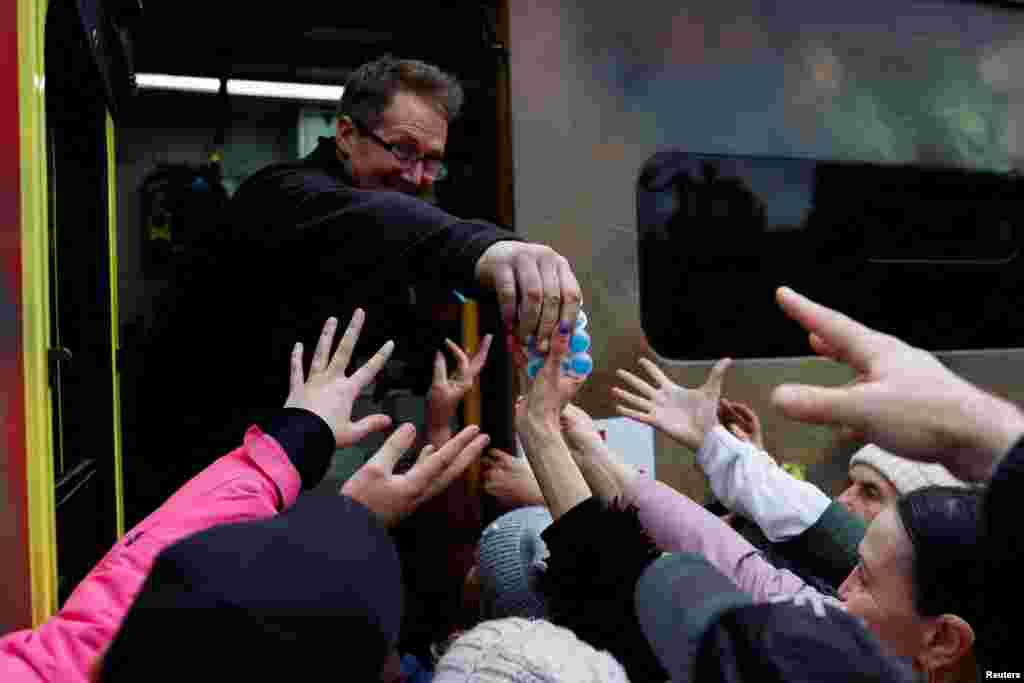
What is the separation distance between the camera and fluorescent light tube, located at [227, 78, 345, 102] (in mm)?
3297

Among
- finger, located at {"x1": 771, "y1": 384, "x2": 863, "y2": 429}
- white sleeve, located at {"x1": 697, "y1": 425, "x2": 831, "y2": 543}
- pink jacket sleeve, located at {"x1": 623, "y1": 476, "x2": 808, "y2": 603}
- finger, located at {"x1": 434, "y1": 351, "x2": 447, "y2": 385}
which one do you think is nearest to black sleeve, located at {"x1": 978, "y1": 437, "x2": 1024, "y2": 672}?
finger, located at {"x1": 771, "y1": 384, "x2": 863, "y2": 429}

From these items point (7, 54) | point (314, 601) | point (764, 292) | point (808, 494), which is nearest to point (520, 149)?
point (764, 292)

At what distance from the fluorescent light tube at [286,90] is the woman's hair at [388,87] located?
4.30 feet

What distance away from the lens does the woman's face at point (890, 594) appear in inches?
50.8

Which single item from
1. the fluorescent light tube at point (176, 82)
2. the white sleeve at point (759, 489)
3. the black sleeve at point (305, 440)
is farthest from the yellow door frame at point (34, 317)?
the fluorescent light tube at point (176, 82)

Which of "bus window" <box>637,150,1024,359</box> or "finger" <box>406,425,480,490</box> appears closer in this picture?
"finger" <box>406,425,480,490</box>

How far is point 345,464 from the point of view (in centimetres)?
228

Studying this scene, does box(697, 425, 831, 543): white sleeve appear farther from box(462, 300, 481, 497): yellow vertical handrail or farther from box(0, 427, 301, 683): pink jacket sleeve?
box(0, 427, 301, 683): pink jacket sleeve

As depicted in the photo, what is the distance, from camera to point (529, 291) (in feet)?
4.58

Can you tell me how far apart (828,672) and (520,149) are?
1.58 m

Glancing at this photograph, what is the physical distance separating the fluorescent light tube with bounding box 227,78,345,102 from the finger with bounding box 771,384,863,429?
2.78 metres

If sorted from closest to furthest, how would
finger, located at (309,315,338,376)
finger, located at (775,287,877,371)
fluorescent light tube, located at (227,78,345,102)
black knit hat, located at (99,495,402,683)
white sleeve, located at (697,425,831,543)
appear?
1. black knit hat, located at (99,495,402,683)
2. finger, located at (775,287,877,371)
3. finger, located at (309,315,338,376)
4. white sleeve, located at (697,425,831,543)
5. fluorescent light tube, located at (227,78,345,102)

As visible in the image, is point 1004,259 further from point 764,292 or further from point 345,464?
point 345,464

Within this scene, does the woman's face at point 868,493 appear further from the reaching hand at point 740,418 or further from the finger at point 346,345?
the finger at point 346,345
